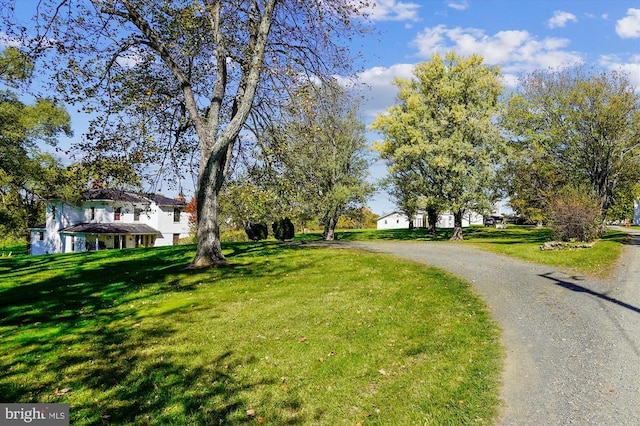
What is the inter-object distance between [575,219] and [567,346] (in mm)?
14300

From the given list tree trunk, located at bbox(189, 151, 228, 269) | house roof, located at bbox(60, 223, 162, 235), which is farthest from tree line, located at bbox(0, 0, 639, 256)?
house roof, located at bbox(60, 223, 162, 235)

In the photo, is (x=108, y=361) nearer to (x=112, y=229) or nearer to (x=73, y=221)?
(x=112, y=229)

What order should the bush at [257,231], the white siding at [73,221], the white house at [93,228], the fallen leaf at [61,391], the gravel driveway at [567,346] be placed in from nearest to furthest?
the gravel driveway at [567,346], the fallen leaf at [61,391], the bush at [257,231], the white house at [93,228], the white siding at [73,221]

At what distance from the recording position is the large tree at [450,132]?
27.3 meters

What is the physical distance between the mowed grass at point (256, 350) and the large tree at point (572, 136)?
60.1 ft

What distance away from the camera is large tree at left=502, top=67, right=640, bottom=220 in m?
24.0

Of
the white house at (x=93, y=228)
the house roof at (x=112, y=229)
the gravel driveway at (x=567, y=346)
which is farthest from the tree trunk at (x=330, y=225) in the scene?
the house roof at (x=112, y=229)

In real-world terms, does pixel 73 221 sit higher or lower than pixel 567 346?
higher

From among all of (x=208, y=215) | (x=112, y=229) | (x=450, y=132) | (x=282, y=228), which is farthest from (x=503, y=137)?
(x=112, y=229)

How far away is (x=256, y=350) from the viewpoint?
6.17 meters

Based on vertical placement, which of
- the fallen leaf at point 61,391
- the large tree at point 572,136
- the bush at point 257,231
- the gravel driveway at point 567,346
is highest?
the large tree at point 572,136

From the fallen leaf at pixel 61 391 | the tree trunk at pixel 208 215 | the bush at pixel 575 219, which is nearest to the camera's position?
the fallen leaf at pixel 61 391

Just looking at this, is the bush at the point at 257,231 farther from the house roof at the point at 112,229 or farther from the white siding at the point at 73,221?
the house roof at the point at 112,229

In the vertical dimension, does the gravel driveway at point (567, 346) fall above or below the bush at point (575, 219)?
below
